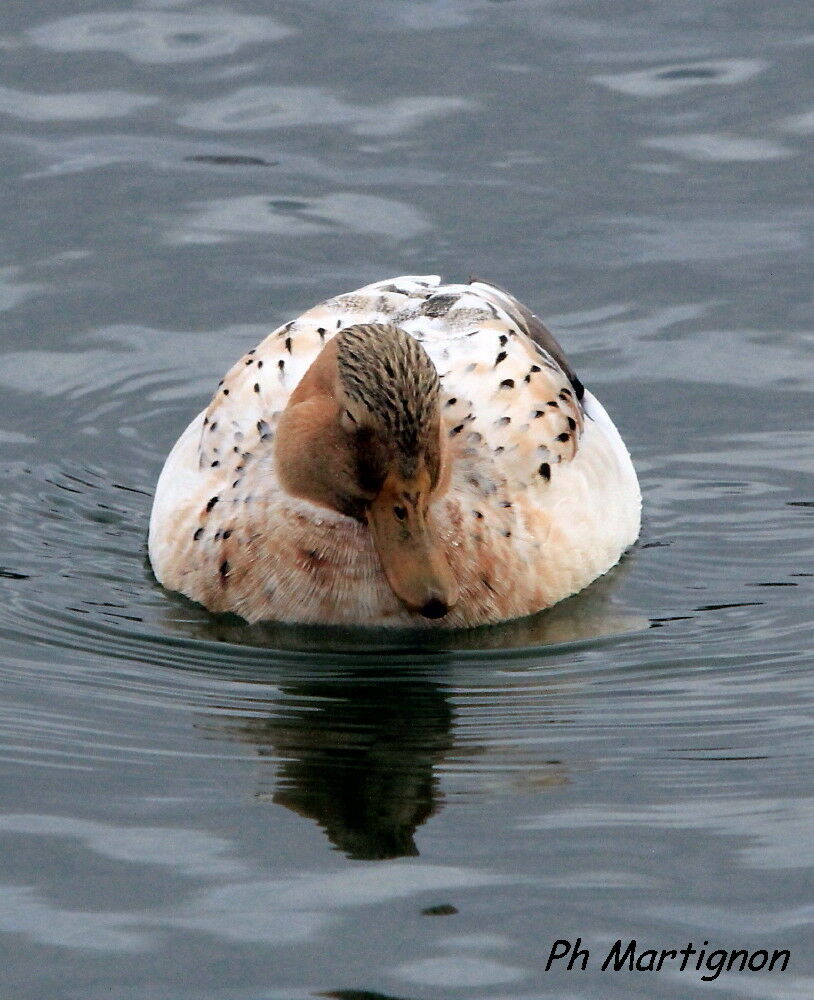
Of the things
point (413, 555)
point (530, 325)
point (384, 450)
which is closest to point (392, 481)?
point (384, 450)

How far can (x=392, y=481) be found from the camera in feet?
34.4

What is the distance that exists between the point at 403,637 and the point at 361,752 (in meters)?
1.29

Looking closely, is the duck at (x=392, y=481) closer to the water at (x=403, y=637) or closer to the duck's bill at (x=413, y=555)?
the duck's bill at (x=413, y=555)

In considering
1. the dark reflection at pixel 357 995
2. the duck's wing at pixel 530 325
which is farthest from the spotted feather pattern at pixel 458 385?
the dark reflection at pixel 357 995

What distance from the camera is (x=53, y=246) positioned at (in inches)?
615

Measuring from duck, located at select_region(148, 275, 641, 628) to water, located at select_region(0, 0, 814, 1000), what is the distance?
0.72ft

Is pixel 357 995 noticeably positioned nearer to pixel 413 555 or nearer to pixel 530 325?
pixel 413 555

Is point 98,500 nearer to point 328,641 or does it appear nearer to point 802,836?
point 328,641

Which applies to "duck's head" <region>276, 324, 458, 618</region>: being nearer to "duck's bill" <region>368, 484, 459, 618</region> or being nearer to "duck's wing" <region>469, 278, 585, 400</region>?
"duck's bill" <region>368, 484, 459, 618</region>

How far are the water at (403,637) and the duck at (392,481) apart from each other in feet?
0.72

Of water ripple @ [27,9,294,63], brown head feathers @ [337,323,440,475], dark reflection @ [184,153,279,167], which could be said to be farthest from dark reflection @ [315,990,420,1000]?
water ripple @ [27,9,294,63]

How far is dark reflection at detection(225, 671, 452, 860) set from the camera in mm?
9016

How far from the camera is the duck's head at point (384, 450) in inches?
405

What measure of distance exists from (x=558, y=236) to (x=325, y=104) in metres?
2.65
